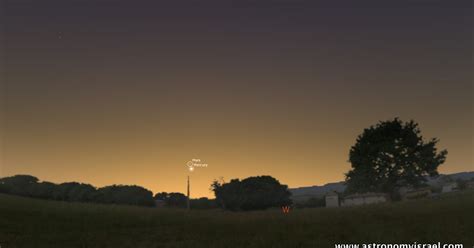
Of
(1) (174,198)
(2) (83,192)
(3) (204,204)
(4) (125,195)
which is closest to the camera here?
(2) (83,192)

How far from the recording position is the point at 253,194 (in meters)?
122

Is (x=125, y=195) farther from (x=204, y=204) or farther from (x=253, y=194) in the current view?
(x=253, y=194)

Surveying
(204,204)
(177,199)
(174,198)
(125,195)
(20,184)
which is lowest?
(204,204)

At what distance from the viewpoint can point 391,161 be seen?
301 feet

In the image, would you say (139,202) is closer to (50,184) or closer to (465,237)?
(50,184)

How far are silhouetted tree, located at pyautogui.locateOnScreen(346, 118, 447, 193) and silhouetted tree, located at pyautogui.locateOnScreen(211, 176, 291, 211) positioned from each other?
3157cm

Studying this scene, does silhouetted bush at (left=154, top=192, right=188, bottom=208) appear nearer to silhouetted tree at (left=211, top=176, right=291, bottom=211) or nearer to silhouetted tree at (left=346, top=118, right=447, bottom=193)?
silhouetted tree at (left=211, top=176, right=291, bottom=211)

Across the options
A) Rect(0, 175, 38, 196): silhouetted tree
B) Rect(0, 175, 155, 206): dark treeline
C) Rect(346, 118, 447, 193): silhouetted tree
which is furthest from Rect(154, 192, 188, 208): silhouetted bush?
Rect(346, 118, 447, 193): silhouetted tree

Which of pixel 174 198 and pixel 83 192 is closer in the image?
pixel 83 192

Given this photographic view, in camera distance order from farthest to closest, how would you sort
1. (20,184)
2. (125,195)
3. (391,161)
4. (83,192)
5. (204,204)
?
(20,184)
(204,204)
(125,195)
(83,192)
(391,161)

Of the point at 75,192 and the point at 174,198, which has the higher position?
the point at 75,192

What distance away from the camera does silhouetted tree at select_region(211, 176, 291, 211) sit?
4724 inches

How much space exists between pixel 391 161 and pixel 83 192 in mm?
83996

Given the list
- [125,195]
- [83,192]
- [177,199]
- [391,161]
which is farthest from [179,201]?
[391,161]
